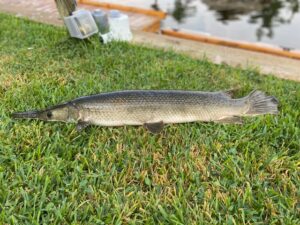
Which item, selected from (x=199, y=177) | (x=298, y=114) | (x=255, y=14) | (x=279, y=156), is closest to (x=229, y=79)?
(x=298, y=114)

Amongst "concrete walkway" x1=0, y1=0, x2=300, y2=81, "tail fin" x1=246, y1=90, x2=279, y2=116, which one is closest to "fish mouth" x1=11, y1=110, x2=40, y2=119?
"tail fin" x1=246, y1=90, x2=279, y2=116

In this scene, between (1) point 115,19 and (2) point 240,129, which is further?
(1) point 115,19

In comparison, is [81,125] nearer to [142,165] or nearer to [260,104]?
[142,165]

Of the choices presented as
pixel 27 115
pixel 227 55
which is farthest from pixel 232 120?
pixel 227 55

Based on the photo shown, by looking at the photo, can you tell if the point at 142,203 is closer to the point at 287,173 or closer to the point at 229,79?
the point at 287,173

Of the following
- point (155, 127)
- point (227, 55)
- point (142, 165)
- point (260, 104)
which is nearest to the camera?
point (142, 165)

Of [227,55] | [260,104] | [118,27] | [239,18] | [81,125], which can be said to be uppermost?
[81,125]

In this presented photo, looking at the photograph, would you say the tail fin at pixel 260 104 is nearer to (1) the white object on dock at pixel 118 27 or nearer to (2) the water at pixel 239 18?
(1) the white object on dock at pixel 118 27
